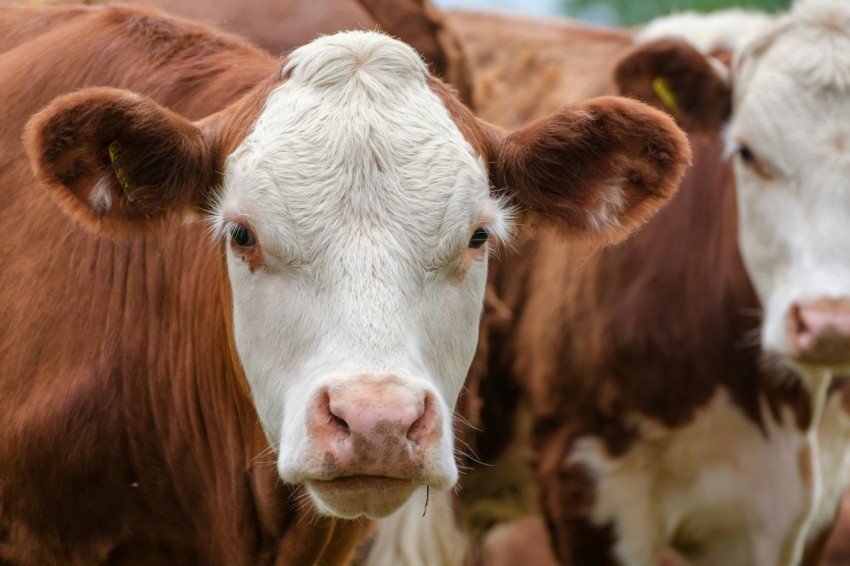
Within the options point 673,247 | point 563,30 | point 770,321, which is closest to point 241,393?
point 770,321

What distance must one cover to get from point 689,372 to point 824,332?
1.11 meters

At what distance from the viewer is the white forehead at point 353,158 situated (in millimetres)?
3643

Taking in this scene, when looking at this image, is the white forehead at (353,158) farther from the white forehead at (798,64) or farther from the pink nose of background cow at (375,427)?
→ the white forehead at (798,64)

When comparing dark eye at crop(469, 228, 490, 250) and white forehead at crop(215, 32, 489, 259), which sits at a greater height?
white forehead at crop(215, 32, 489, 259)

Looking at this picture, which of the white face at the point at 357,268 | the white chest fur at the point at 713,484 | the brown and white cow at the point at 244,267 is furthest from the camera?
the white chest fur at the point at 713,484

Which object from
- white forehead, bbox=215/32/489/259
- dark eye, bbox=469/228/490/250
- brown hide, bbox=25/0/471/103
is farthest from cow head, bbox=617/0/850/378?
white forehead, bbox=215/32/489/259

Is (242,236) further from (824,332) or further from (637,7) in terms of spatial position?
(637,7)

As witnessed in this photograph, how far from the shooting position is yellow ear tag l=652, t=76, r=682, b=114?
673 centimetres

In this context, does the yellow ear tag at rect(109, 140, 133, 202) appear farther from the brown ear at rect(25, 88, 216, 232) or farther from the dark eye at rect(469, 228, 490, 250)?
the dark eye at rect(469, 228, 490, 250)

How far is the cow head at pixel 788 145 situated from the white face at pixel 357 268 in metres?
2.31

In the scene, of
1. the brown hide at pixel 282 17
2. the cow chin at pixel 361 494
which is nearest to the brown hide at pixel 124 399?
the cow chin at pixel 361 494

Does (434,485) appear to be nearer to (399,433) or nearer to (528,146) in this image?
(399,433)

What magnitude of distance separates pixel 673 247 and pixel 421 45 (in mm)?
1548

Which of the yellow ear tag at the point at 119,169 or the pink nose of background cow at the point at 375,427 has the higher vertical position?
the yellow ear tag at the point at 119,169
